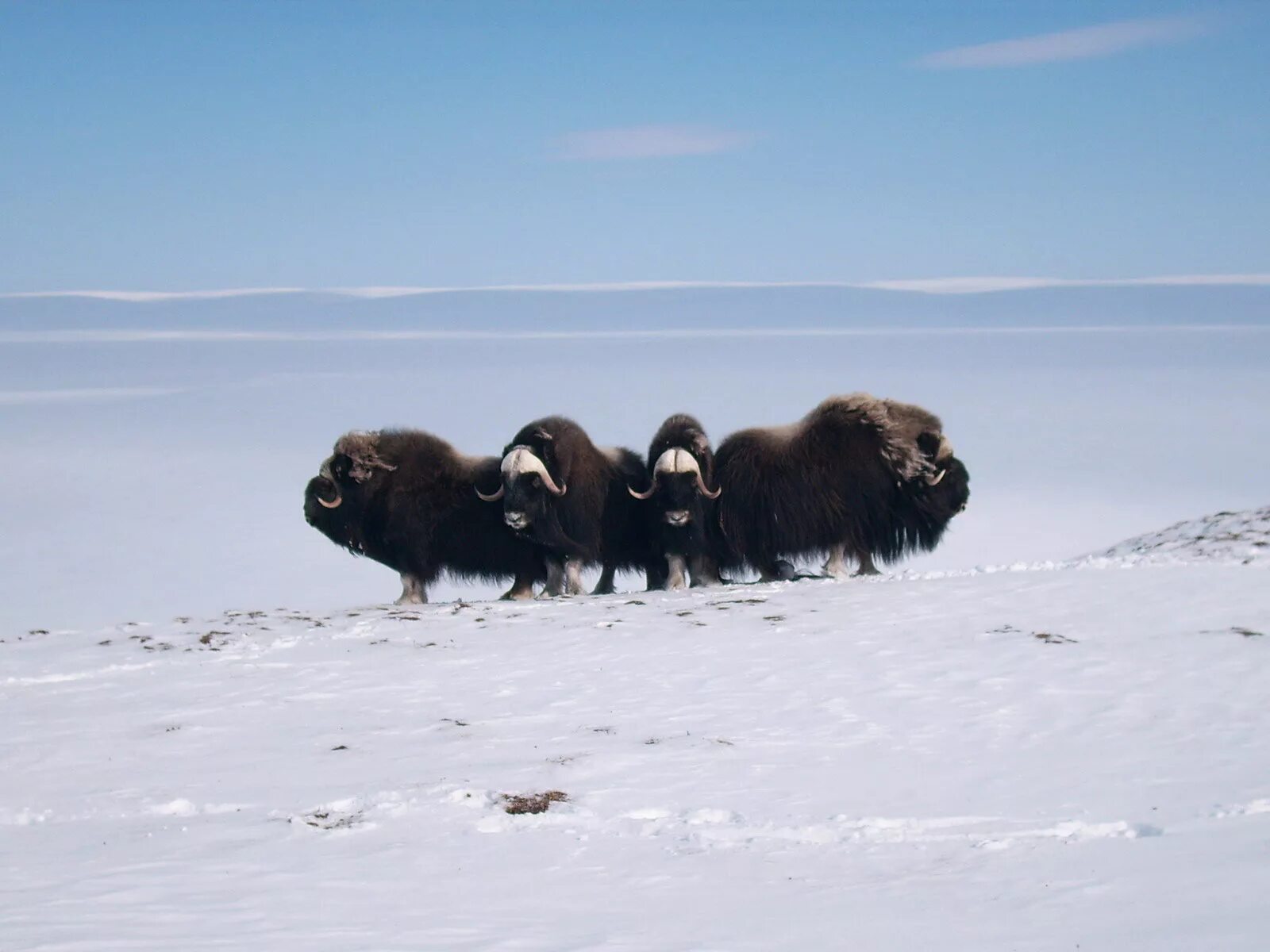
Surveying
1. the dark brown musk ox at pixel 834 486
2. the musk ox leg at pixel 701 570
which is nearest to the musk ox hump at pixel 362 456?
the musk ox leg at pixel 701 570

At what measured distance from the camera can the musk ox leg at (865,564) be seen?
10239 mm

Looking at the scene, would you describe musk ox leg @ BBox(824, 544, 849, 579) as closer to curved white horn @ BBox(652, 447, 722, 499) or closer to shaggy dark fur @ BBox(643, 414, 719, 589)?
shaggy dark fur @ BBox(643, 414, 719, 589)

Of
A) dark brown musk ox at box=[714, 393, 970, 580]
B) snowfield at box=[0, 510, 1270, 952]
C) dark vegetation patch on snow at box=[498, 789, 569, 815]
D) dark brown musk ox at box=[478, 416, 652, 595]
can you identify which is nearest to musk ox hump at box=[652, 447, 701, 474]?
dark brown musk ox at box=[714, 393, 970, 580]

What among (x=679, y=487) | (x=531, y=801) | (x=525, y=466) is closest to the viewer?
(x=531, y=801)

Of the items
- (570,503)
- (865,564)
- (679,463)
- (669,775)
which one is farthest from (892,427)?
(669,775)

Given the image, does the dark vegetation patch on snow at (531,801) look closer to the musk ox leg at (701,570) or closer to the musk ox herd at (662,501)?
the musk ox herd at (662,501)

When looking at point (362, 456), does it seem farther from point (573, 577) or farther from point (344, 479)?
point (573, 577)

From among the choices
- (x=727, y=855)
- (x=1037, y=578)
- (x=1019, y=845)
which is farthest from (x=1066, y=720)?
(x=1037, y=578)

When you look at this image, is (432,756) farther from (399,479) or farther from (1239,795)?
(399,479)

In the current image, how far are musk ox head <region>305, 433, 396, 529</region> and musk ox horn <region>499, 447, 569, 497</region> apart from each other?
87cm

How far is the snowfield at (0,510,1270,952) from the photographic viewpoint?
13.3 ft

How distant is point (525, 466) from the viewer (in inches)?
383

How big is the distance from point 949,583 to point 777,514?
A: 4.69ft

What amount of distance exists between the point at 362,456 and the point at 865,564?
3.32 metres
